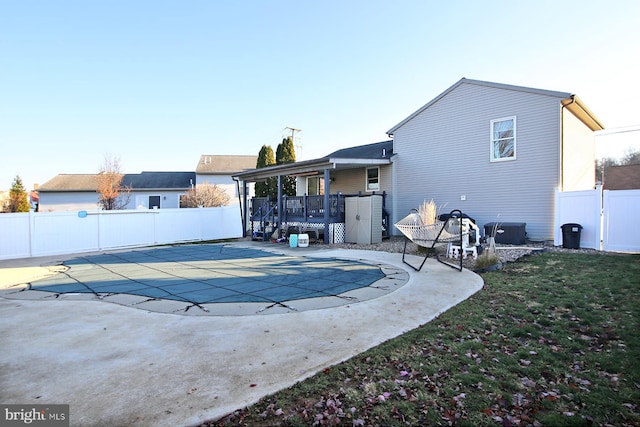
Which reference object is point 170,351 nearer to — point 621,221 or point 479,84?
point 621,221

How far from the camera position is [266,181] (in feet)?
75.3

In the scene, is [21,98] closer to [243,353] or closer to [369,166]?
[369,166]

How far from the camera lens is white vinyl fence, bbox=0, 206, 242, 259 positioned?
1074 centimetres

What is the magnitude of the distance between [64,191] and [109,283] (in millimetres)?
26998

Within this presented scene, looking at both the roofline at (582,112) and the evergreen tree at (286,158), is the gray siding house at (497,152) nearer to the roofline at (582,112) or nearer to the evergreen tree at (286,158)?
the roofline at (582,112)

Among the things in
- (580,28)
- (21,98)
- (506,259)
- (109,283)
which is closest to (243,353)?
(109,283)

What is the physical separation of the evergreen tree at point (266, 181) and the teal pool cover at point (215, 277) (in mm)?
12727

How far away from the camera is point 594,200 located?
9250 millimetres

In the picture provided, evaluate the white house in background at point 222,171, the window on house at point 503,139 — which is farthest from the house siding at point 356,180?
the white house in background at point 222,171

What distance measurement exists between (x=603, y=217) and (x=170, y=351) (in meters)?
11.4

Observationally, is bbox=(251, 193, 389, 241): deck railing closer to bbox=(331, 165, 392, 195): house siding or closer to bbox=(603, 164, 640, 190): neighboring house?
bbox=(331, 165, 392, 195): house siding

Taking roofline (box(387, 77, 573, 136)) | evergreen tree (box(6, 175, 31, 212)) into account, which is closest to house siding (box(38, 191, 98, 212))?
evergreen tree (box(6, 175, 31, 212))

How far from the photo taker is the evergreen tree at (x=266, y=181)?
22734 mm

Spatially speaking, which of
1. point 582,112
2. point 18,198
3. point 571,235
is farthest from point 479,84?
point 18,198
